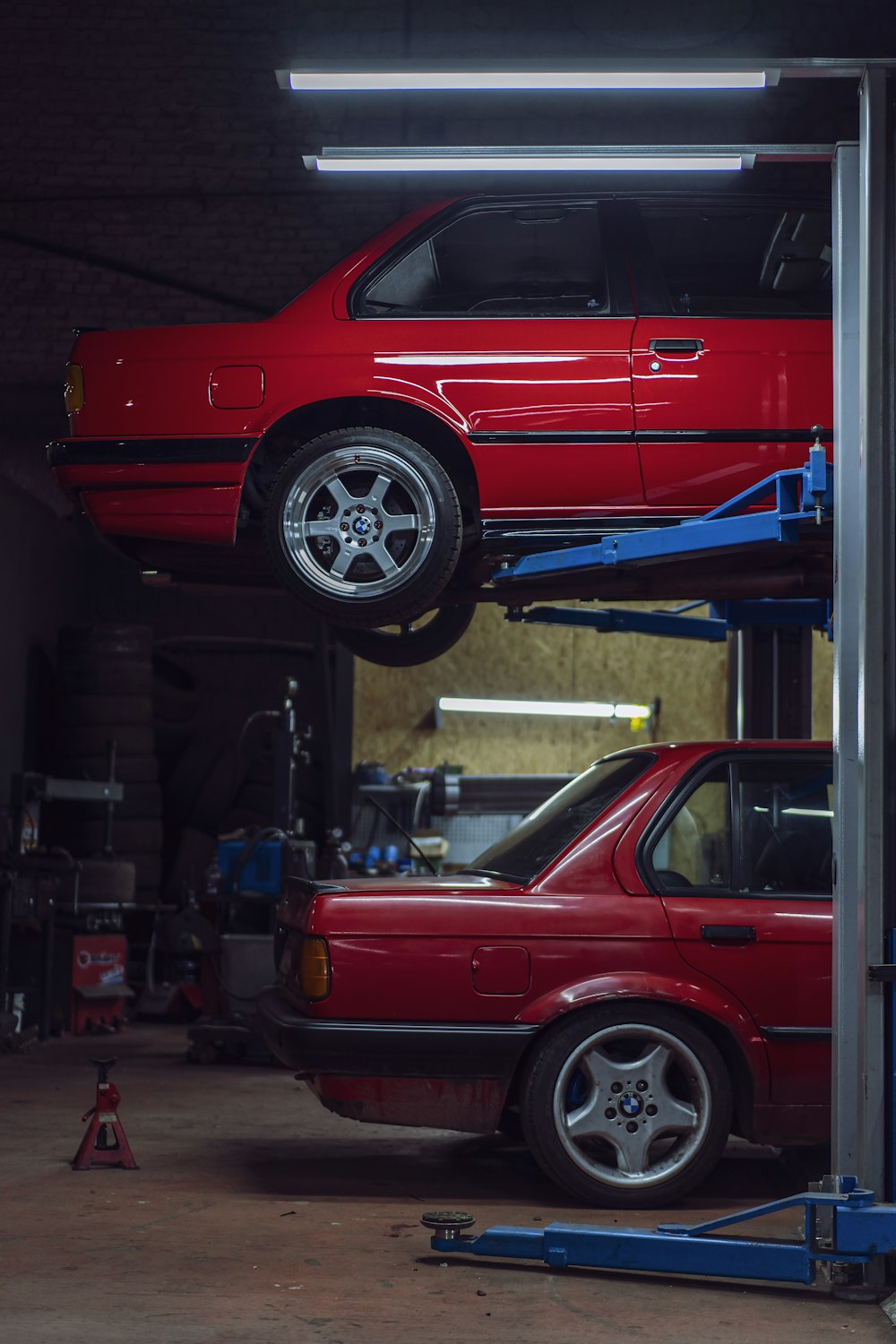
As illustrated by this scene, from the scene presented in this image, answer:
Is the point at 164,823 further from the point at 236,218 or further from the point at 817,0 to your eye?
the point at 817,0

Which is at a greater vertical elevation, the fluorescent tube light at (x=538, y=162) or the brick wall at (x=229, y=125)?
the brick wall at (x=229, y=125)

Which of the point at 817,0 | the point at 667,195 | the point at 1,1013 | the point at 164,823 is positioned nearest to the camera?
the point at 667,195

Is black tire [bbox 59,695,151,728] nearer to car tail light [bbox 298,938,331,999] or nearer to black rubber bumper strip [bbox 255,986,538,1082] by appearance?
car tail light [bbox 298,938,331,999]

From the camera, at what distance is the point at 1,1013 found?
317 inches

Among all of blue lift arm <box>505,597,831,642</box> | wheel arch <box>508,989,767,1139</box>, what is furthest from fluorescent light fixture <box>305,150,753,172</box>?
wheel arch <box>508,989,767,1139</box>

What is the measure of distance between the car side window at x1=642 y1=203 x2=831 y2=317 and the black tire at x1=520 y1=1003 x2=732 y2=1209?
2444 mm

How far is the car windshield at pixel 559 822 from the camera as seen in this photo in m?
4.37

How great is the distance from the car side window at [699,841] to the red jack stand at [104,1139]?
195 centimetres

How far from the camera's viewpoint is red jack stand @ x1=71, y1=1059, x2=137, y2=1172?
4.61 meters

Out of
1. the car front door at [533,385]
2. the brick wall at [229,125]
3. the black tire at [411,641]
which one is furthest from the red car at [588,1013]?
the brick wall at [229,125]

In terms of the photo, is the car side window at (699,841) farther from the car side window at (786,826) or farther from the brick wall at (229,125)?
the brick wall at (229,125)

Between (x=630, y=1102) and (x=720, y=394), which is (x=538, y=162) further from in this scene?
(x=630, y=1102)

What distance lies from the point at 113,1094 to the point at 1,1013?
12.1ft

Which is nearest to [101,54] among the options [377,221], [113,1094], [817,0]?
[377,221]
